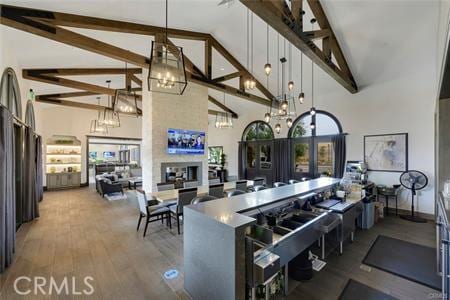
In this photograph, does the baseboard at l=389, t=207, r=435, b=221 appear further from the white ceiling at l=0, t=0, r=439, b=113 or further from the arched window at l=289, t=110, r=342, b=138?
the white ceiling at l=0, t=0, r=439, b=113

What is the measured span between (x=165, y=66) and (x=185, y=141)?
3781 millimetres

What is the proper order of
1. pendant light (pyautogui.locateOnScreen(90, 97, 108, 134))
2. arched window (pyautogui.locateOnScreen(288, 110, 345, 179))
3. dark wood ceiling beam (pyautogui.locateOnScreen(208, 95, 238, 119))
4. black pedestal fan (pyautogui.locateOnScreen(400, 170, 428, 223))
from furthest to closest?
dark wood ceiling beam (pyautogui.locateOnScreen(208, 95, 238, 119)) → pendant light (pyautogui.locateOnScreen(90, 97, 108, 134)) → arched window (pyautogui.locateOnScreen(288, 110, 345, 179)) → black pedestal fan (pyautogui.locateOnScreen(400, 170, 428, 223))

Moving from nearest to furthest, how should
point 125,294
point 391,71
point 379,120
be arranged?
1. point 125,294
2. point 391,71
3. point 379,120

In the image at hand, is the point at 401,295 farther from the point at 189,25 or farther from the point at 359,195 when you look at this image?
the point at 189,25

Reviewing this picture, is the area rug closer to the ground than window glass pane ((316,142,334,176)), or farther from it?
closer to the ground

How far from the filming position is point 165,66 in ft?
9.89

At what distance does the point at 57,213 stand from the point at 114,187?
2.45 meters

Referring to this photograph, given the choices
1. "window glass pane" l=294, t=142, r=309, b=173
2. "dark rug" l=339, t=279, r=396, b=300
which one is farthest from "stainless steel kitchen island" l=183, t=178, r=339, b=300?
"window glass pane" l=294, t=142, r=309, b=173

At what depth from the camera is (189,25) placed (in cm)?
474

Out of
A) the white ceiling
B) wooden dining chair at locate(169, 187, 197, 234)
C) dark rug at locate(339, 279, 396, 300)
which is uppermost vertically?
the white ceiling

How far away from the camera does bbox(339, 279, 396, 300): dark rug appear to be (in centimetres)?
224

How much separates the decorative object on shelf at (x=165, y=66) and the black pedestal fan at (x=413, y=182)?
19.0 ft

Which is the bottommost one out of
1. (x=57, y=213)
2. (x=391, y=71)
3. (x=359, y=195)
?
(x=57, y=213)

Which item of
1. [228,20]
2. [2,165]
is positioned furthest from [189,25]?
[2,165]
